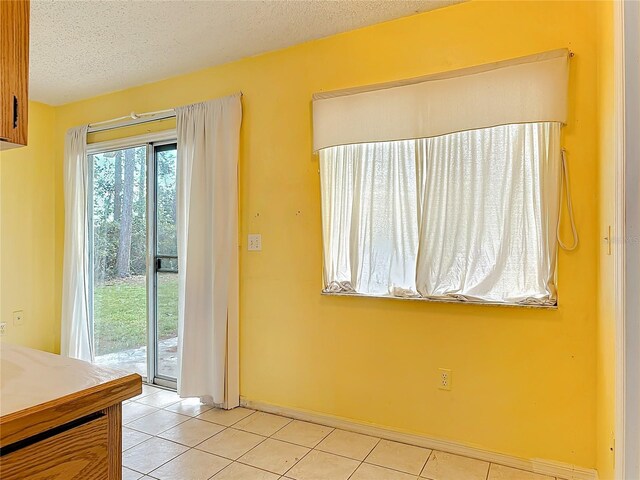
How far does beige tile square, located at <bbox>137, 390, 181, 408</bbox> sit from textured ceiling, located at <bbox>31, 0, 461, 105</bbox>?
2.62m

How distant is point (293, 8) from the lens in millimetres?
2314

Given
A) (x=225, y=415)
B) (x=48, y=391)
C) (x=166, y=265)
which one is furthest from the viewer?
(x=166, y=265)

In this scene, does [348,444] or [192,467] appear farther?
[348,444]

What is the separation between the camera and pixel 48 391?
893 mm

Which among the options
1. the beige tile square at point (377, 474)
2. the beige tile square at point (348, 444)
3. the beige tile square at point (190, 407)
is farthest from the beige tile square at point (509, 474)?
the beige tile square at point (190, 407)

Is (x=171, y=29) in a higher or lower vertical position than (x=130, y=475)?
higher

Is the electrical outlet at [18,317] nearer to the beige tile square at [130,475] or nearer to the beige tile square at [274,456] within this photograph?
the beige tile square at [130,475]

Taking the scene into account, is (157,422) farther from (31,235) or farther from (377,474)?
(31,235)

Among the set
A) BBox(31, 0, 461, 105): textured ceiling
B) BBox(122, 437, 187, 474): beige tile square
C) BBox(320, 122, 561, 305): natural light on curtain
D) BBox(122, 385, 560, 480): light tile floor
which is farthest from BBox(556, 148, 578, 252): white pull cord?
BBox(122, 437, 187, 474): beige tile square

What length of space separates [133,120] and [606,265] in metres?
3.58

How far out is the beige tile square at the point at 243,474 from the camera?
208 centimetres

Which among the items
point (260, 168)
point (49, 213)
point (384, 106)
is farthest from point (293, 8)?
point (49, 213)

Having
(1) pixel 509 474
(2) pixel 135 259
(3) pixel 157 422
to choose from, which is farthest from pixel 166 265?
(1) pixel 509 474

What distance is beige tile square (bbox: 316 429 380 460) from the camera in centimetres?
232
